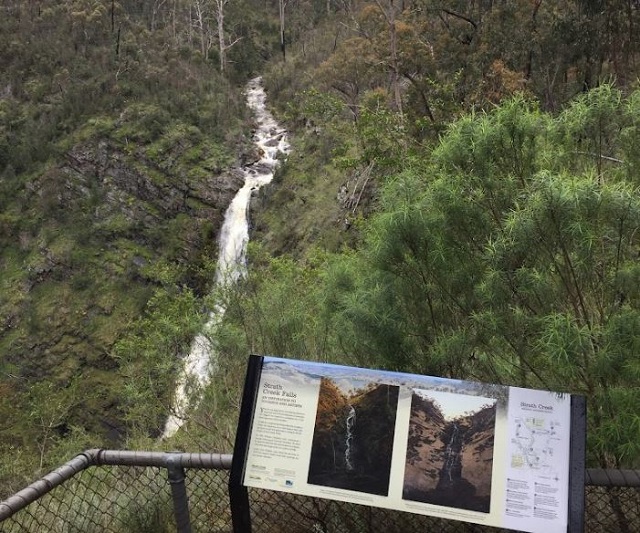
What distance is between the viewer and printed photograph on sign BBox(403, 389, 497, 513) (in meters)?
2.42

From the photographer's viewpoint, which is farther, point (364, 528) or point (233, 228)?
point (233, 228)

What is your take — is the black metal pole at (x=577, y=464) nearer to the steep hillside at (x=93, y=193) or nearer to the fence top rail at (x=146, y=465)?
the fence top rail at (x=146, y=465)

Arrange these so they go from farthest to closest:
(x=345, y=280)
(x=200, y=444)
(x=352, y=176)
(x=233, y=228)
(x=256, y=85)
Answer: (x=256, y=85) < (x=233, y=228) < (x=352, y=176) < (x=200, y=444) < (x=345, y=280)

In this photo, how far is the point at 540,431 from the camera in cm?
241

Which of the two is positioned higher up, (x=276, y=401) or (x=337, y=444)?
(x=276, y=401)

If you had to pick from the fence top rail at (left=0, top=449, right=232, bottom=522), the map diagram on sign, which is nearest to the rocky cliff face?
the fence top rail at (left=0, top=449, right=232, bottom=522)

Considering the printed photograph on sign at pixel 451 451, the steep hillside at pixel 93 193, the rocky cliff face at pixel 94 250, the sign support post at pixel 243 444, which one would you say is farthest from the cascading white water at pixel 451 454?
the rocky cliff face at pixel 94 250

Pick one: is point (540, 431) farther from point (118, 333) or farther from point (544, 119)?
point (118, 333)

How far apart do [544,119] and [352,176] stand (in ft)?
54.6

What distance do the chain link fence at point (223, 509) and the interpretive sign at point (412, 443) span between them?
251 millimetres

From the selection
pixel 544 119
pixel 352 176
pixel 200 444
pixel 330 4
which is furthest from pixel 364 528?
pixel 330 4

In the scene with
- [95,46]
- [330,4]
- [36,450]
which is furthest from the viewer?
[330,4]

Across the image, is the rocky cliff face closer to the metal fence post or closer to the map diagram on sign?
the metal fence post

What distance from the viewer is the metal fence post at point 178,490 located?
284 centimetres
